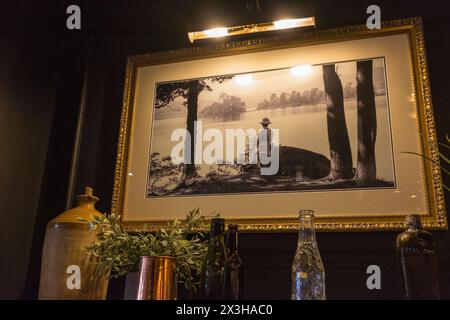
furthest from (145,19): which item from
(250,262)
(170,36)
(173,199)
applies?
(250,262)

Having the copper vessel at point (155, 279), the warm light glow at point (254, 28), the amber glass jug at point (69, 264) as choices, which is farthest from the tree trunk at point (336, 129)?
the amber glass jug at point (69, 264)

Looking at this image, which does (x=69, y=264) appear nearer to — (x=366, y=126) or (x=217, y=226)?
(x=217, y=226)

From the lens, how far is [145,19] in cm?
197

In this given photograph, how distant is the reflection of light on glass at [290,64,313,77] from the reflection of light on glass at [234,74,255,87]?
171 mm

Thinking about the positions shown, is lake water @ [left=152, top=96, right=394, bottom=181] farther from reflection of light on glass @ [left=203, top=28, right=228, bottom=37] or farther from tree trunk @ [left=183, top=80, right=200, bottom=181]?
reflection of light on glass @ [left=203, top=28, right=228, bottom=37]

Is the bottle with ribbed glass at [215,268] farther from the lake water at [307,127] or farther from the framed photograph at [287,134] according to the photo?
the lake water at [307,127]

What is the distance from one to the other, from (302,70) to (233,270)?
875mm

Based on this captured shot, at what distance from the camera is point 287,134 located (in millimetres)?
1605

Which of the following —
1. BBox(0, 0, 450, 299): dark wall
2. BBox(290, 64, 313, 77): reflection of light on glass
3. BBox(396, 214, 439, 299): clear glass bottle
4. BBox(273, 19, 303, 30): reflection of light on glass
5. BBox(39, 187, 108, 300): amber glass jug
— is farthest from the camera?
BBox(290, 64, 313, 77): reflection of light on glass

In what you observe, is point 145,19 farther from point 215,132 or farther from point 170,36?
point 215,132

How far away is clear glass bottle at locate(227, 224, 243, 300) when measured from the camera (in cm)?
116

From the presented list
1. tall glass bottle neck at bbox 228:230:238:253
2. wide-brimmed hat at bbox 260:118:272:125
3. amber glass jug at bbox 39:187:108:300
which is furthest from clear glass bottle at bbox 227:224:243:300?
wide-brimmed hat at bbox 260:118:272:125

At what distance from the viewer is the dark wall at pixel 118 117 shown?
1434mm
